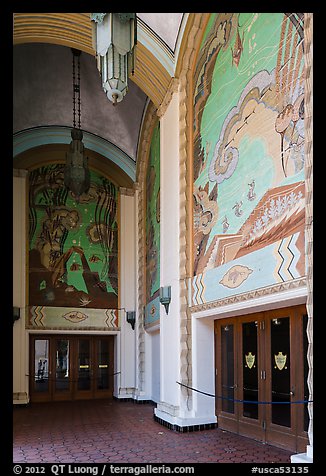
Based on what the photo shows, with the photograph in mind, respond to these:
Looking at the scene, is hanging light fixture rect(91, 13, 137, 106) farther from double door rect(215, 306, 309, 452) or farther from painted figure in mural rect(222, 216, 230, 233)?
double door rect(215, 306, 309, 452)

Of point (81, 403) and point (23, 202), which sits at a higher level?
point (23, 202)

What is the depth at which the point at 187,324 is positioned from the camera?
886cm

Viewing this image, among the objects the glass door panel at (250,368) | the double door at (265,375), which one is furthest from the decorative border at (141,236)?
the glass door panel at (250,368)

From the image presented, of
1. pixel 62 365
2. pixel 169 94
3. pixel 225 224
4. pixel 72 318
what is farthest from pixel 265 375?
pixel 62 365

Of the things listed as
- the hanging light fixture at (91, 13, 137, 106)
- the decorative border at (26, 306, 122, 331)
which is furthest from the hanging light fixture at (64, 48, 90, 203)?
the hanging light fixture at (91, 13, 137, 106)

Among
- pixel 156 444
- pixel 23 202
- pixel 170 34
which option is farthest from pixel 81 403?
pixel 170 34

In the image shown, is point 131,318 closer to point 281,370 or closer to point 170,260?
point 170,260

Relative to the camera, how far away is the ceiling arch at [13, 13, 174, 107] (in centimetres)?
948

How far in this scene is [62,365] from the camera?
46.0ft

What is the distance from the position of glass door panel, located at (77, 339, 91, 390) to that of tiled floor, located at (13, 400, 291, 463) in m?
3.18

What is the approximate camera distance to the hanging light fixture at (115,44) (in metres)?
6.64
